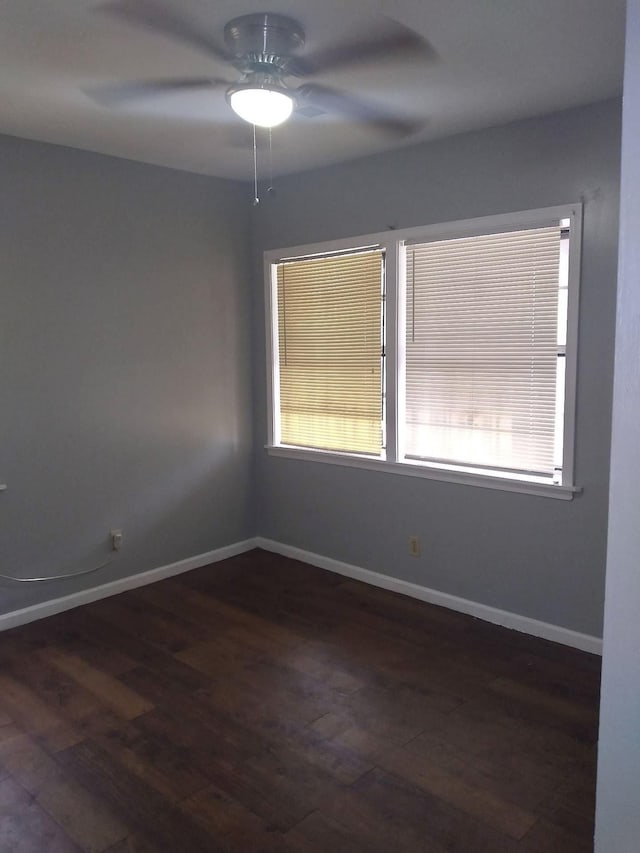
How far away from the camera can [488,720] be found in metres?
2.69

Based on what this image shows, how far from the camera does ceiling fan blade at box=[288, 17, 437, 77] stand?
2238mm

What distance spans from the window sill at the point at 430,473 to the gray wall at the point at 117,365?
52cm

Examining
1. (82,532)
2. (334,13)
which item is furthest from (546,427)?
(82,532)

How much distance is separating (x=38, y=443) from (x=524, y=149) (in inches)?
116

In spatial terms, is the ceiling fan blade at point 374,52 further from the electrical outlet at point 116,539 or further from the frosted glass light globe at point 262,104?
the electrical outlet at point 116,539

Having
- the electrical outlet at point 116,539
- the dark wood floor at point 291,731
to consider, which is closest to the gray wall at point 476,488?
the dark wood floor at point 291,731

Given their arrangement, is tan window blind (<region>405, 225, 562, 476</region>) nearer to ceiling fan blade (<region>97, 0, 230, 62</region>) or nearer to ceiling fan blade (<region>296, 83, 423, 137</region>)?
ceiling fan blade (<region>296, 83, 423, 137</region>)

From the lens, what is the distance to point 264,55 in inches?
90.1

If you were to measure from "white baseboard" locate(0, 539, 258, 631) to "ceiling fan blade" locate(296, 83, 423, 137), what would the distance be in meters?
2.86

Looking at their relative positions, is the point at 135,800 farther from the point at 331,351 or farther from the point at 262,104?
the point at 331,351

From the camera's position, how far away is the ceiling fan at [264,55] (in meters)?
2.11

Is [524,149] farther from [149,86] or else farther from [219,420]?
[219,420]

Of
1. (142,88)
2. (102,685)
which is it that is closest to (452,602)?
(102,685)

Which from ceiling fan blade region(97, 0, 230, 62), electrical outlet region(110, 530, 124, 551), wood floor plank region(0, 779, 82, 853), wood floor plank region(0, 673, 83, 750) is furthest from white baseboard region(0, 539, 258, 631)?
ceiling fan blade region(97, 0, 230, 62)
